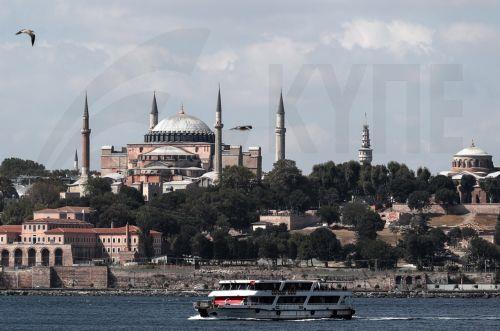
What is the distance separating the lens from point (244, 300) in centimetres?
10656

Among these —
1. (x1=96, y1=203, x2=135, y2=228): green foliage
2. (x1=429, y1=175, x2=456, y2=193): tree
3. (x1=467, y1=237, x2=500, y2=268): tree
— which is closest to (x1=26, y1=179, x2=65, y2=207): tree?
(x1=96, y1=203, x2=135, y2=228): green foliage

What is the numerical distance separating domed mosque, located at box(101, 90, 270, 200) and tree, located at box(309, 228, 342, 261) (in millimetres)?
27918

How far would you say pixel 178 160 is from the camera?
639 feet

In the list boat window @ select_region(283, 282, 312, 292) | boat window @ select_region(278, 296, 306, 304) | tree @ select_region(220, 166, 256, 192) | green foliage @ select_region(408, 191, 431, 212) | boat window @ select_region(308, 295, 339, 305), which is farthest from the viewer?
tree @ select_region(220, 166, 256, 192)

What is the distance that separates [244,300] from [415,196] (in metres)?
70.3

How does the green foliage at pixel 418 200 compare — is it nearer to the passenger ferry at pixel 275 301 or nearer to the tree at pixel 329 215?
the tree at pixel 329 215

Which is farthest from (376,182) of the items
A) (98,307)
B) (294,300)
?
→ (294,300)

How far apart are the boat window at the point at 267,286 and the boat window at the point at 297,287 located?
45cm

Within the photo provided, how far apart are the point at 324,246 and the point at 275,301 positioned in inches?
2003

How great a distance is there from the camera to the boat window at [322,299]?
108 meters

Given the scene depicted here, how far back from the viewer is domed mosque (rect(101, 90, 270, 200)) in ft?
619

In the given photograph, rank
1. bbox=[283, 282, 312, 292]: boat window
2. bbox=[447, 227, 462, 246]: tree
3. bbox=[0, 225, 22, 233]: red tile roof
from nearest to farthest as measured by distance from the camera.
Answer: bbox=[283, 282, 312, 292]: boat window, bbox=[447, 227, 462, 246]: tree, bbox=[0, 225, 22, 233]: red tile roof

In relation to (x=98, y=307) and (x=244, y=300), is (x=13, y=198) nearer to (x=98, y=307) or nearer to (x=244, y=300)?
(x=98, y=307)

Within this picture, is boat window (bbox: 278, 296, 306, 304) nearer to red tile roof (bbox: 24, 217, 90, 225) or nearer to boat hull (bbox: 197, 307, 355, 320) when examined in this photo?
boat hull (bbox: 197, 307, 355, 320)
